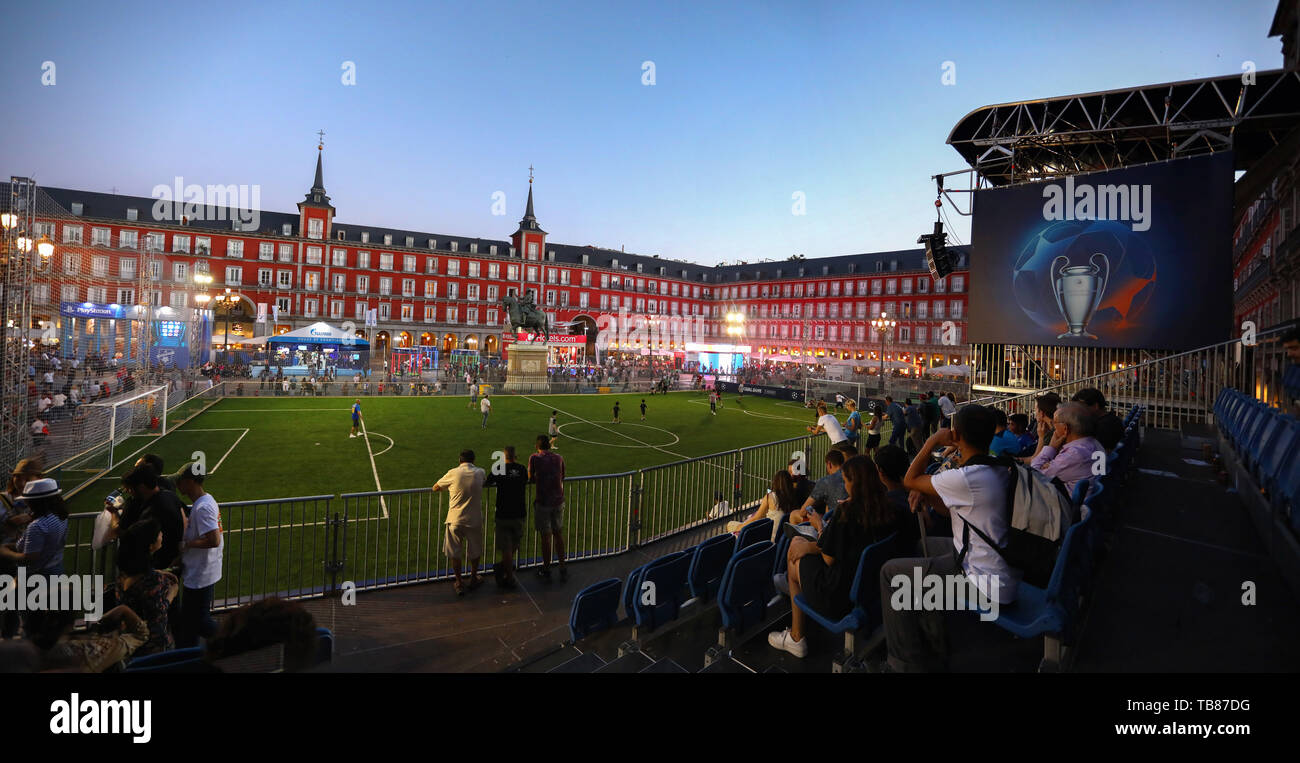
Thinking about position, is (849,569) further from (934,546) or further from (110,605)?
(110,605)

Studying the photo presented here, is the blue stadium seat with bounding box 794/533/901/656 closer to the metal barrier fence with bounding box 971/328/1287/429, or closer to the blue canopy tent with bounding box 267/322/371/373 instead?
the metal barrier fence with bounding box 971/328/1287/429

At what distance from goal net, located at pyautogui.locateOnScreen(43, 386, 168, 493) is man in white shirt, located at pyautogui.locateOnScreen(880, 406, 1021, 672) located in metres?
16.6

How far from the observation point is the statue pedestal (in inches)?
1567

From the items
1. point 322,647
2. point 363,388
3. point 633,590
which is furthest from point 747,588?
point 363,388

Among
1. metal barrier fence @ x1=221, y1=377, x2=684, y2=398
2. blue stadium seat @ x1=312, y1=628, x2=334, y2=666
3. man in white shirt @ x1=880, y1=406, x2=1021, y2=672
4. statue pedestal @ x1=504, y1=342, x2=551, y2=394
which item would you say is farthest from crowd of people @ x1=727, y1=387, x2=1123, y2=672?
statue pedestal @ x1=504, y1=342, x2=551, y2=394

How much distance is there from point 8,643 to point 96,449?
17.9 m

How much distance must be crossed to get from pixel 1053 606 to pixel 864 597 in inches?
40.5

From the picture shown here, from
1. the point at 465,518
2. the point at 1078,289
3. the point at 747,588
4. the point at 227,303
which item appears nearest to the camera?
the point at 747,588

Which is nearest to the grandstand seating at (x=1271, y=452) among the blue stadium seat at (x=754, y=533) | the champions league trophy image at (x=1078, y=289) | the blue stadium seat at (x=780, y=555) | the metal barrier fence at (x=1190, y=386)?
the blue stadium seat at (x=780, y=555)

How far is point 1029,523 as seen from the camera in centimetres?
320

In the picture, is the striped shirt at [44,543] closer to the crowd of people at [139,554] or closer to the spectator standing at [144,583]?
the crowd of people at [139,554]

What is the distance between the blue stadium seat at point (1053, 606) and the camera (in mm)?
3090

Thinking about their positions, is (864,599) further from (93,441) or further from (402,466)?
(93,441)

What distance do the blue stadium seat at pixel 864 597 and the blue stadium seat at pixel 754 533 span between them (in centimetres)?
170
